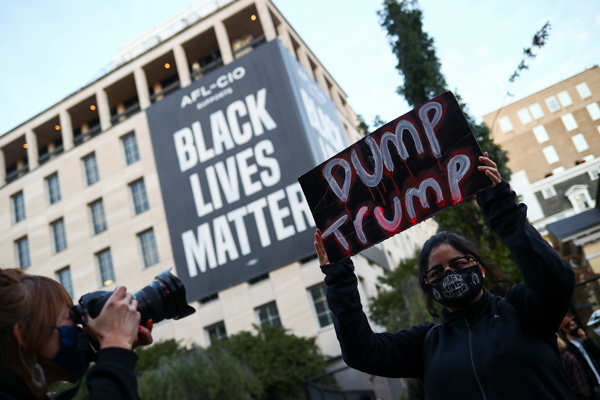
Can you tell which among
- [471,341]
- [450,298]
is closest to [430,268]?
[450,298]

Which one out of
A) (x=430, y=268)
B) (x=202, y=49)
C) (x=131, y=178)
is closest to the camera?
(x=430, y=268)

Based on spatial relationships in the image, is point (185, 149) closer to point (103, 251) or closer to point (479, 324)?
point (103, 251)

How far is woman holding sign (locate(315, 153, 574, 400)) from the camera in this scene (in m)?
2.23

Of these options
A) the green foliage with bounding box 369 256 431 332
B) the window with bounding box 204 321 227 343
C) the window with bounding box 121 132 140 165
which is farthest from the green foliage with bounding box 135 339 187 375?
the window with bounding box 121 132 140 165

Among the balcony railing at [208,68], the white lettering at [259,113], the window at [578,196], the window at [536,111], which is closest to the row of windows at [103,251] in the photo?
the white lettering at [259,113]

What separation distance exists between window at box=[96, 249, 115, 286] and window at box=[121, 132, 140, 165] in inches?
200

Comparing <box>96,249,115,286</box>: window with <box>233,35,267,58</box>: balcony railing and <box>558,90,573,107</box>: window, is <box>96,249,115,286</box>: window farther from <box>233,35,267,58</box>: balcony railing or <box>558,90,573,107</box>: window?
<box>558,90,573,107</box>: window

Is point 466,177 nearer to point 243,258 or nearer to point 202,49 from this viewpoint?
point 243,258

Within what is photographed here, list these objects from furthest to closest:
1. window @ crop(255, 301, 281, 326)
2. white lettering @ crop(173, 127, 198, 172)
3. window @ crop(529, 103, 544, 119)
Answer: window @ crop(529, 103, 544, 119), white lettering @ crop(173, 127, 198, 172), window @ crop(255, 301, 281, 326)

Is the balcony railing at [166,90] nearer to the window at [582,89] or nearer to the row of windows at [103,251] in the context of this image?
the row of windows at [103,251]

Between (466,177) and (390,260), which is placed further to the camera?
(390,260)

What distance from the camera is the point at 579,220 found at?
1783 cm

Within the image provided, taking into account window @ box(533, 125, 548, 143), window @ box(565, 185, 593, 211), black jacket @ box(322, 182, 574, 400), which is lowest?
black jacket @ box(322, 182, 574, 400)

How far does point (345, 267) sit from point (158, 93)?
30.9m
